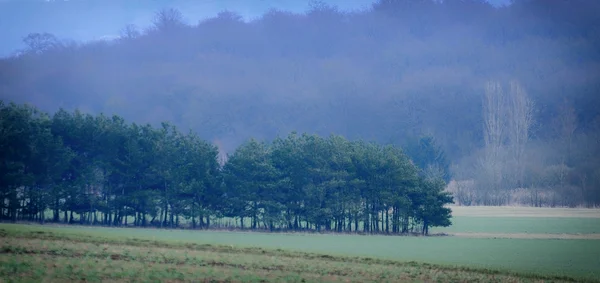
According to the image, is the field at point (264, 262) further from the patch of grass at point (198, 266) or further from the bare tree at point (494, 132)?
the bare tree at point (494, 132)

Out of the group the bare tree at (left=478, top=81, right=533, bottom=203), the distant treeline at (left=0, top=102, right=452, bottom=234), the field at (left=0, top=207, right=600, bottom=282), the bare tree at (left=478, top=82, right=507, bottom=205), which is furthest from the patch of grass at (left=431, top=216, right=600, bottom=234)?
the bare tree at (left=478, top=82, right=507, bottom=205)

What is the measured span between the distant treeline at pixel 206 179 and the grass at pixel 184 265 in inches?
1517

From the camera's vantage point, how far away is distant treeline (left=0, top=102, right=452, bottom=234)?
79562mm

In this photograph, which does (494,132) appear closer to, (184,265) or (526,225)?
(526,225)

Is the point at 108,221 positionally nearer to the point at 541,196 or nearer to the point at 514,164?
the point at 541,196

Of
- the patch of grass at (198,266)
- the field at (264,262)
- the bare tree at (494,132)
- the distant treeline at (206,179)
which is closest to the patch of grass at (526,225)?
the distant treeline at (206,179)

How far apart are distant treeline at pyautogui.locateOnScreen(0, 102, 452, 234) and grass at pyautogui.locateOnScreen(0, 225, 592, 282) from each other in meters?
38.5

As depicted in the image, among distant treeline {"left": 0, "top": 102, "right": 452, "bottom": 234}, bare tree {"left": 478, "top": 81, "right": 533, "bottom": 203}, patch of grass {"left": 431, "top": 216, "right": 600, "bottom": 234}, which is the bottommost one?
patch of grass {"left": 431, "top": 216, "right": 600, "bottom": 234}

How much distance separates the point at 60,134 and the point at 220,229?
26.3 meters

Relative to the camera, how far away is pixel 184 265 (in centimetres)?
3444

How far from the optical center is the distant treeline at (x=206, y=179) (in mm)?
79562

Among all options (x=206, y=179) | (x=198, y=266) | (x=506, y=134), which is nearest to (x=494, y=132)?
(x=506, y=134)

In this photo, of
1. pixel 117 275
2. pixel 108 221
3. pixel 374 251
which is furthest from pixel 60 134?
pixel 117 275

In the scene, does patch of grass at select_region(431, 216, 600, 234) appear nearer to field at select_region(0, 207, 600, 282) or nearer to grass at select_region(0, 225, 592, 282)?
field at select_region(0, 207, 600, 282)
